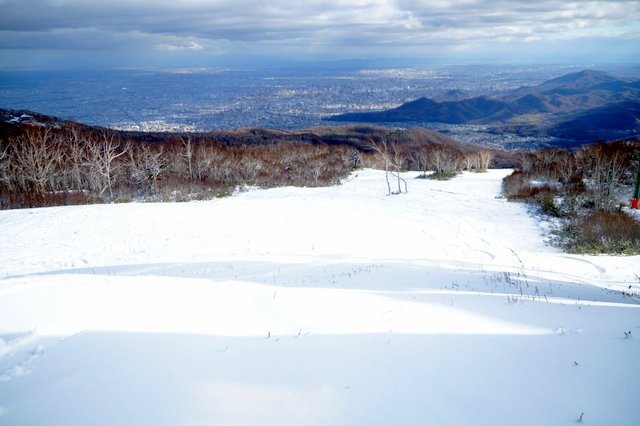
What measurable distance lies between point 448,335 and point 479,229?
18664mm

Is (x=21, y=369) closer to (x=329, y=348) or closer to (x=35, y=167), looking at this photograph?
(x=329, y=348)

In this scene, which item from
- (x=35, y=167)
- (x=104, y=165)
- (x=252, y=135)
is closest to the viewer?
(x=35, y=167)

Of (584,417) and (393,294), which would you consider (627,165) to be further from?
(584,417)

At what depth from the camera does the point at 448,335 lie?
5.21 metres

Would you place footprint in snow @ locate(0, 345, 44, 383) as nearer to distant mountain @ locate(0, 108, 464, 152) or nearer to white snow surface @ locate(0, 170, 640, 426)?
white snow surface @ locate(0, 170, 640, 426)

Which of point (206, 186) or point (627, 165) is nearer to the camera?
point (627, 165)

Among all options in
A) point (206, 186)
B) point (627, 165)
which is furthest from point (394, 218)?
point (206, 186)

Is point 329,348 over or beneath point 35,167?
over

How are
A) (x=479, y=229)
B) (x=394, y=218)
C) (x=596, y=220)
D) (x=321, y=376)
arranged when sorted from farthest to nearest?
(x=394, y=218) < (x=479, y=229) < (x=596, y=220) < (x=321, y=376)

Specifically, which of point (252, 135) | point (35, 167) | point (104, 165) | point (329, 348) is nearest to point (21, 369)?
point (329, 348)

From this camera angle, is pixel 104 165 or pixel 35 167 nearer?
pixel 35 167

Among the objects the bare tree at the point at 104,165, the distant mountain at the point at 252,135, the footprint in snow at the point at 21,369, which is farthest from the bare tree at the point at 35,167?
the footprint in snow at the point at 21,369

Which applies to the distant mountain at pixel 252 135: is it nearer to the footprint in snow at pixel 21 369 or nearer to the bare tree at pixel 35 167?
the bare tree at pixel 35 167

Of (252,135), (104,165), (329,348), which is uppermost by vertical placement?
(252,135)
